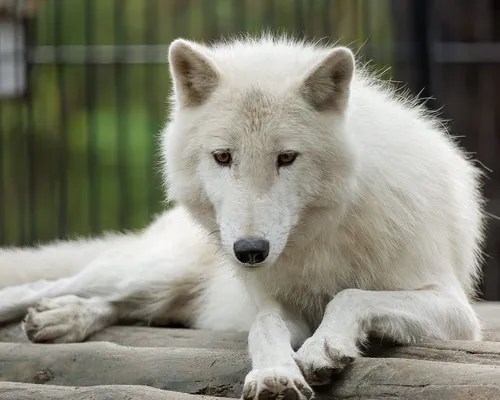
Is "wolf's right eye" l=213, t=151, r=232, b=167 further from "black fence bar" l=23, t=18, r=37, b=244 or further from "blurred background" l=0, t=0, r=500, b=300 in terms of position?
"black fence bar" l=23, t=18, r=37, b=244

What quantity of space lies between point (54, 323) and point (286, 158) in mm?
1636

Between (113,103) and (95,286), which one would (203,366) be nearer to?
(95,286)

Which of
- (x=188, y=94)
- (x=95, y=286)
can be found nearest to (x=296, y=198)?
(x=188, y=94)

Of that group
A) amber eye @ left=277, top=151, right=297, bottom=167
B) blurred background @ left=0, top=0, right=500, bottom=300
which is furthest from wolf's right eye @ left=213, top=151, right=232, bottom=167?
blurred background @ left=0, top=0, right=500, bottom=300

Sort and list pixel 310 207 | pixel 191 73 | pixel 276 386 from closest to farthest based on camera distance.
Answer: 1. pixel 276 386
2. pixel 310 207
3. pixel 191 73

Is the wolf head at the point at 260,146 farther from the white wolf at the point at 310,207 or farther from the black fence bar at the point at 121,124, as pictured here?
the black fence bar at the point at 121,124

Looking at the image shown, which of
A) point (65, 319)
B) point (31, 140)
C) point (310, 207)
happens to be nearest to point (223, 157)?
point (310, 207)

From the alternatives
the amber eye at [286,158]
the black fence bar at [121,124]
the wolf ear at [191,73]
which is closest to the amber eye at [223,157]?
the amber eye at [286,158]

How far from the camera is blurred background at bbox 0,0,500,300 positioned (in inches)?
354

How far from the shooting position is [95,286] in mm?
5016

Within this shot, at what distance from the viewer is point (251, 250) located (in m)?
3.35

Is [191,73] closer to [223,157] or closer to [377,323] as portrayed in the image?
[223,157]

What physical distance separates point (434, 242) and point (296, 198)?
2.54 ft

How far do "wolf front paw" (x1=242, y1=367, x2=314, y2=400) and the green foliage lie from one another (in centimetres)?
595
